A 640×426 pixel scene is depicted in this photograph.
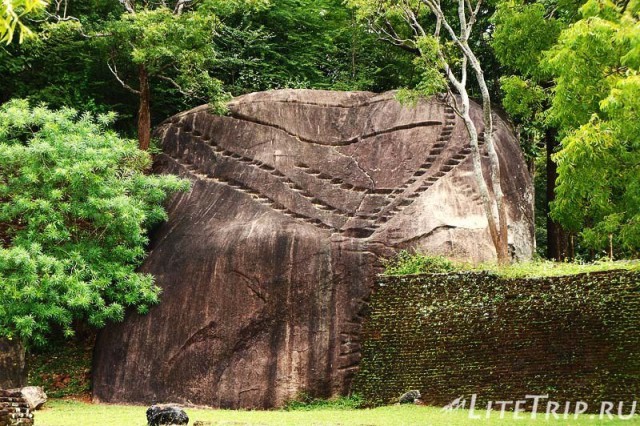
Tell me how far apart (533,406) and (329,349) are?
3.77m

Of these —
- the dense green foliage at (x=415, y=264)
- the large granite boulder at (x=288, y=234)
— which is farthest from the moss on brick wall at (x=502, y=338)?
the large granite boulder at (x=288, y=234)

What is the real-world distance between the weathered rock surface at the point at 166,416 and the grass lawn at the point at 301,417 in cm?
51

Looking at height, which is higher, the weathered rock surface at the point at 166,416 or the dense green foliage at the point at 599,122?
the dense green foliage at the point at 599,122

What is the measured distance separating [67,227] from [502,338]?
27.4 ft

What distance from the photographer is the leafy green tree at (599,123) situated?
11141 mm

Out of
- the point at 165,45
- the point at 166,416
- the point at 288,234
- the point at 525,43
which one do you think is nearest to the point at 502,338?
the point at 288,234

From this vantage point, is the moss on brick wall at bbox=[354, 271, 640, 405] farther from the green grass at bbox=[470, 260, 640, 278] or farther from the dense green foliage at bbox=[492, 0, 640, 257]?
the dense green foliage at bbox=[492, 0, 640, 257]

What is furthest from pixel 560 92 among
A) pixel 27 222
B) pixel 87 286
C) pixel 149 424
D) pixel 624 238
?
pixel 27 222

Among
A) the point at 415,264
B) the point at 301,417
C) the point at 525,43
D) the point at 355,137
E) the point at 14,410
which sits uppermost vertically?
the point at 525,43

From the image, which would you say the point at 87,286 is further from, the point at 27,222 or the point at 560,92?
the point at 560,92

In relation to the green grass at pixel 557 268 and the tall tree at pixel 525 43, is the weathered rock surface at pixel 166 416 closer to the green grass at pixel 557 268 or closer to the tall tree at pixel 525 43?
the green grass at pixel 557 268

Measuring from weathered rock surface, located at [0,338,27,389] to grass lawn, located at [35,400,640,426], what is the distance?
2.40 ft

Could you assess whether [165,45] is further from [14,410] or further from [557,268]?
[557,268]

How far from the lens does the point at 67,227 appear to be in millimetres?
15281
